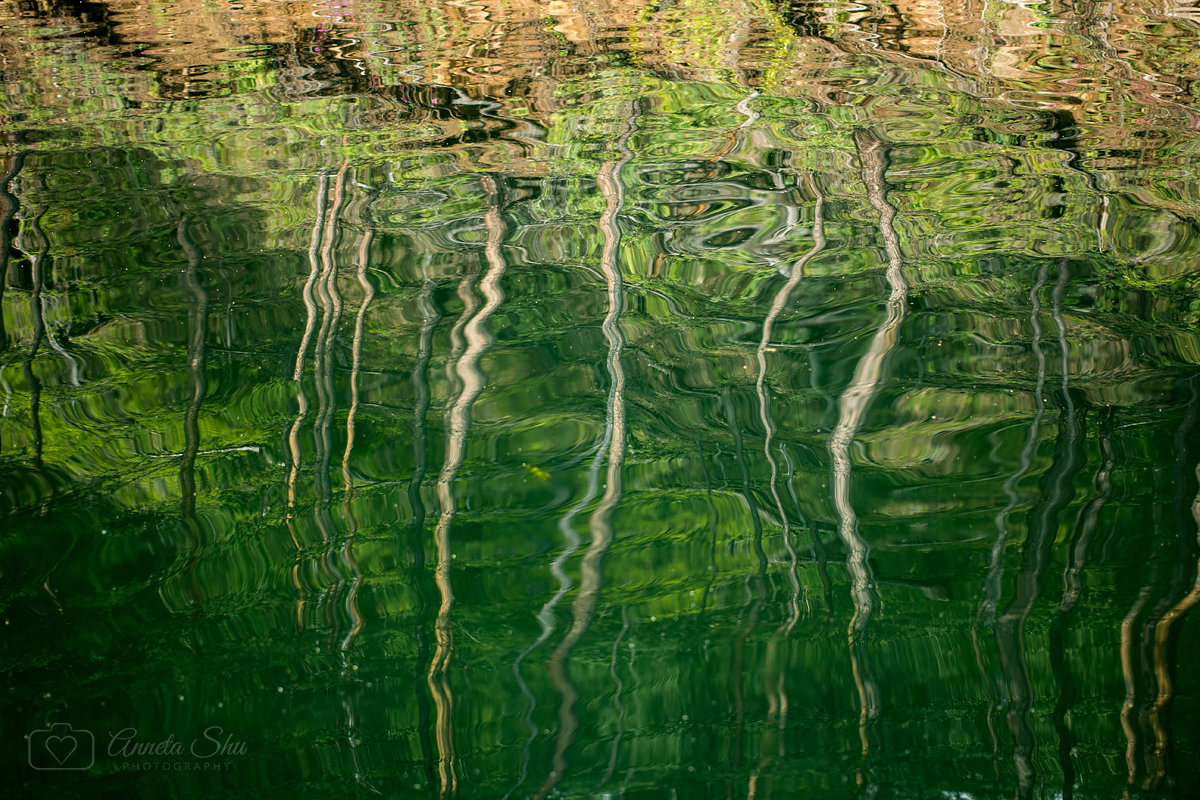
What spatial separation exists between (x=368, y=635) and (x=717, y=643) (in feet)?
3.29

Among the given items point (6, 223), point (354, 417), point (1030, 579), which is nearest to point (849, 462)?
point (1030, 579)

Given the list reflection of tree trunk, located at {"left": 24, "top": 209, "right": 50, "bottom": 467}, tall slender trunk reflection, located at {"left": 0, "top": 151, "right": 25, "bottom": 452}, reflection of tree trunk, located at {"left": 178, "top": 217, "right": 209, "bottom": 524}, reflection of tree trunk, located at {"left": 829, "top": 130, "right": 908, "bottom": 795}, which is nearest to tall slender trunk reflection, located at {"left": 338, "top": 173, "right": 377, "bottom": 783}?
reflection of tree trunk, located at {"left": 178, "top": 217, "right": 209, "bottom": 524}

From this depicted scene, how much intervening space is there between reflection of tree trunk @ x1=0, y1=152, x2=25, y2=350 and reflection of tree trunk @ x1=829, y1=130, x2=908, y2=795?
3688 millimetres

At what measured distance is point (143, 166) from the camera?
597cm

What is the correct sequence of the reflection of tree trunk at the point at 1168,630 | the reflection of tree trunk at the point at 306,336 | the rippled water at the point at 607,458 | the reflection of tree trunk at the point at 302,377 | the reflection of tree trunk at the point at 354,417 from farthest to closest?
1. the reflection of tree trunk at the point at 306,336
2. the reflection of tree trunk at the point at 302,377
3. the reflection of tree trunk at the point at 354,417
4. the rippled water at the point at 607,458
5. the reflection of tree trunk at the point at 1168,630

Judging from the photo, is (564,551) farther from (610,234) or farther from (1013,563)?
(610,234)

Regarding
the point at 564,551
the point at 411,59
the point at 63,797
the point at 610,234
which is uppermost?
the point at 411,59

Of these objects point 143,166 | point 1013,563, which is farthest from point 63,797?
point 143,166

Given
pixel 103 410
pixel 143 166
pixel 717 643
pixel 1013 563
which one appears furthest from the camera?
pixel 143 166

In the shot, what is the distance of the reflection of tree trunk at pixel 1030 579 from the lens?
2221 millimetres

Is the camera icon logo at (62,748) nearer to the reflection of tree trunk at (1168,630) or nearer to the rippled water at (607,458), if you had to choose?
the rippled water at (607,458)

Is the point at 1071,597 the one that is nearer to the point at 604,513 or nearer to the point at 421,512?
the point at 604,513

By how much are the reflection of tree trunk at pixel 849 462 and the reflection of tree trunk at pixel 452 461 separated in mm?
1050

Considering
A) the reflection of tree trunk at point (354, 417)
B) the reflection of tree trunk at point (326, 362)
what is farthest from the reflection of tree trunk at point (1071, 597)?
the reflection of tree trunk at point (326, 362)
